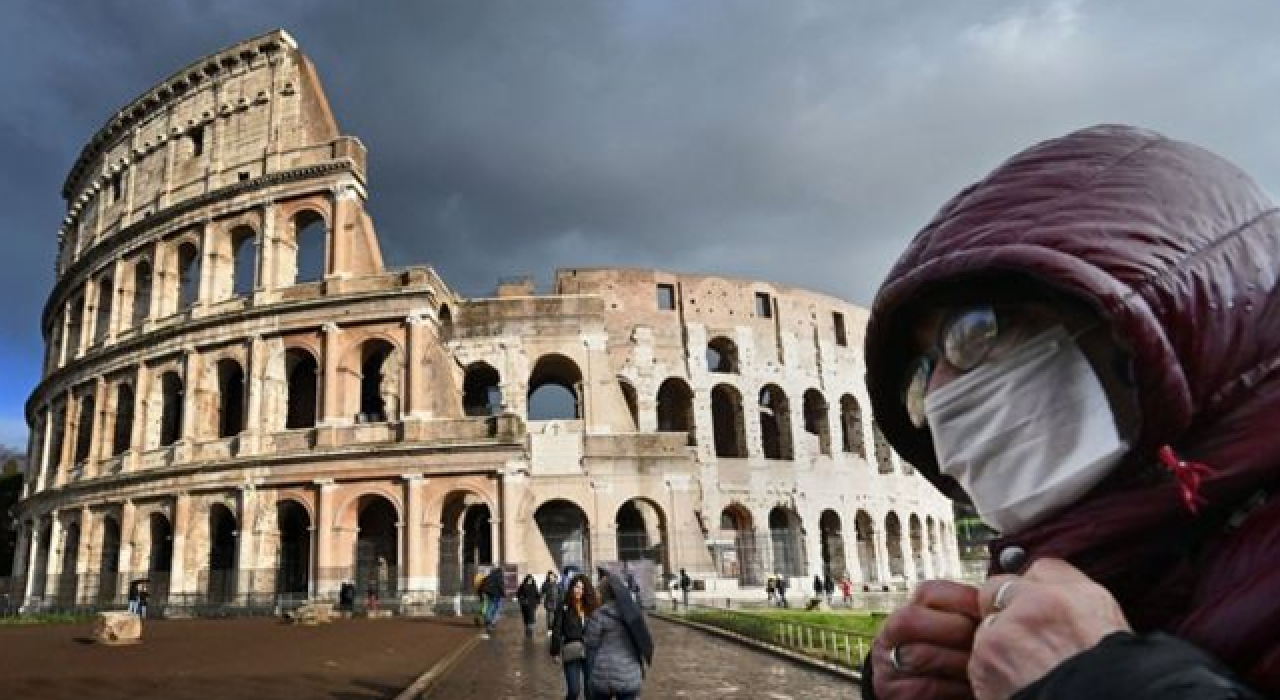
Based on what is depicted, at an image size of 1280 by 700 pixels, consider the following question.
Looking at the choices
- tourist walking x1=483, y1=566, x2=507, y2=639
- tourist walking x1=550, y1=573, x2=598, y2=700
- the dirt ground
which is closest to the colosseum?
tourist walking x1=483, y1=566, x2=507, y2=639

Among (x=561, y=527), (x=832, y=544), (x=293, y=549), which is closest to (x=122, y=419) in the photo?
(x=293, y=549)

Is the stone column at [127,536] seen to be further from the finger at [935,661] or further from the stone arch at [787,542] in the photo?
the finger at [935,661]

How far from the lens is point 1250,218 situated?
2.82ft

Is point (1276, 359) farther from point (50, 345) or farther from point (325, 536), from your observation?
point (50, 345)

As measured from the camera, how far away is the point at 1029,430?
96 centimetres

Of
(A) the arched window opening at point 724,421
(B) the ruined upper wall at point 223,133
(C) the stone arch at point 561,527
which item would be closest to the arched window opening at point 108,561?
(B) the ruined upper wall at point 223,133

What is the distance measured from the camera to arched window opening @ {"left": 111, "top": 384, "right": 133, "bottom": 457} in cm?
2792

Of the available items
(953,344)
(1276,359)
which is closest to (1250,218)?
(1276,359)

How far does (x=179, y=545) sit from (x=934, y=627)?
88.4 ft

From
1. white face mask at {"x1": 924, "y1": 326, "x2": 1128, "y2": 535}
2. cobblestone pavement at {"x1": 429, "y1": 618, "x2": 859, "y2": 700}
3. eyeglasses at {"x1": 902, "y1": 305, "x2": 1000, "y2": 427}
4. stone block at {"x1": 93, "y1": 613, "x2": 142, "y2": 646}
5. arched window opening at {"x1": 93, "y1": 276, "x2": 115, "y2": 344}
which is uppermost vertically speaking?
arched window opening at {"x1": 93, "y1": 276, "x2": 115, "y2": 344}

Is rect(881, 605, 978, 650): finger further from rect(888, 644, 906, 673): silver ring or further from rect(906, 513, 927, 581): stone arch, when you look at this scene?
rect(906, 513, 927, 581): stone arch

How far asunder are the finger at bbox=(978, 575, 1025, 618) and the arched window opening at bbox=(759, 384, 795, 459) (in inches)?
1184

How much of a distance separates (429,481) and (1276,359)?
22757 mm

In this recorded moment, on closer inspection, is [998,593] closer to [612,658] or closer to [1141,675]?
[1141,675]
